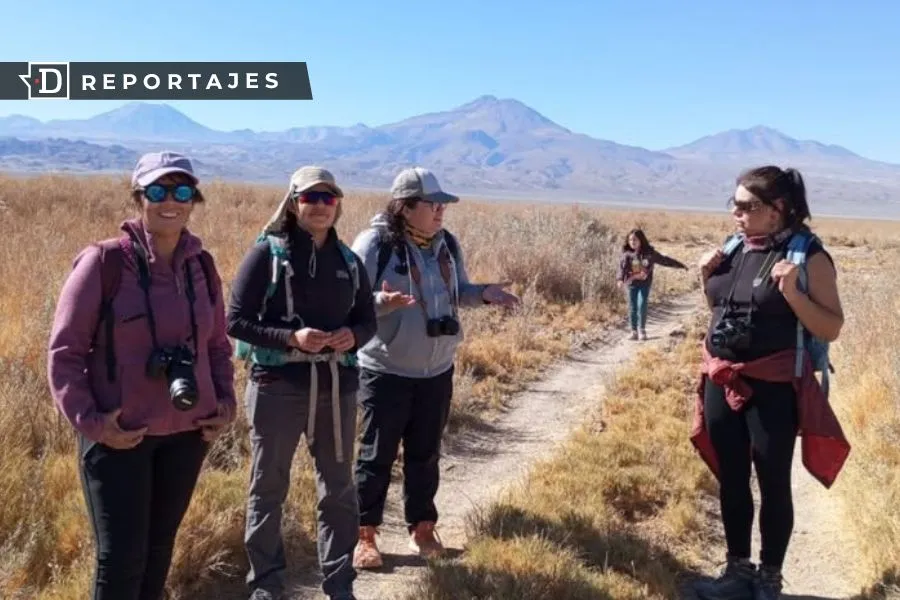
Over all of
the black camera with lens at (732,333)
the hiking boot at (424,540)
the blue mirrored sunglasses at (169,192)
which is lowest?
the hiking boot at (424,540)

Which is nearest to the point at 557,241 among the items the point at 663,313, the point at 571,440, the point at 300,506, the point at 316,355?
the point at 663,313

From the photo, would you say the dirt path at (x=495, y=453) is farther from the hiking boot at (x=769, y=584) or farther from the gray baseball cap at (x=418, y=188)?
the gray baseball cap at (x=418, y=188)

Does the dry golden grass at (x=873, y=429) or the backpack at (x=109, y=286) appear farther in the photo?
the dry golden grass at (x=873, y=429)

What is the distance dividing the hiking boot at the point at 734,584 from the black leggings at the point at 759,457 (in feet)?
0.17

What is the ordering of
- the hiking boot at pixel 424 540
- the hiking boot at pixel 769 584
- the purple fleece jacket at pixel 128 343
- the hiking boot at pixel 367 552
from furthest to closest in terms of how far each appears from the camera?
the hiking boot at pixel 424 540
the hiking boot at pixel 367 552
the hiking boot at pixel 769 584
the purple fleece jacket at pixel 128 343

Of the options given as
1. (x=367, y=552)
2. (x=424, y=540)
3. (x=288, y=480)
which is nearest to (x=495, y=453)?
(x=424, y=540)

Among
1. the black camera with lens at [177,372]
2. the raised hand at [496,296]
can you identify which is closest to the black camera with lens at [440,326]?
the raised hand at [496,296]

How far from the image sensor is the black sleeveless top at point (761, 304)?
10.9ft

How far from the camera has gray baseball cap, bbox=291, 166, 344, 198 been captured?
9.97ft

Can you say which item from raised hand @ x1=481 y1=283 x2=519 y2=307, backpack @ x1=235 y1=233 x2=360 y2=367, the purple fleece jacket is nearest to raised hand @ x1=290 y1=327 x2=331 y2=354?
backpack @ x1=235 y1=233 x2=360 y2=367

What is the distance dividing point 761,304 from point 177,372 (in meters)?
2.39

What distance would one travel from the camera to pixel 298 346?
119 inches

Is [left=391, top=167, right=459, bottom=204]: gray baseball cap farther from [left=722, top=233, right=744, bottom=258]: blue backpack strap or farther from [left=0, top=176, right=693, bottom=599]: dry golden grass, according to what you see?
[left=0, top=176, right=693, bottom=599]: dry golden grass

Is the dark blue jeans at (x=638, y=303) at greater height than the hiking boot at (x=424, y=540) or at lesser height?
greater
